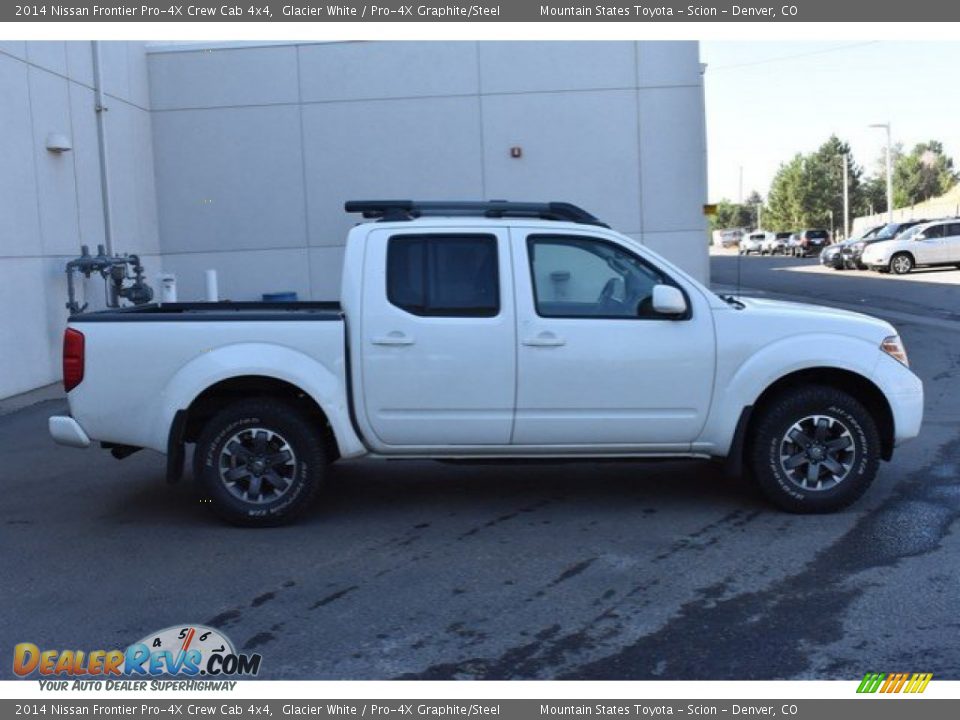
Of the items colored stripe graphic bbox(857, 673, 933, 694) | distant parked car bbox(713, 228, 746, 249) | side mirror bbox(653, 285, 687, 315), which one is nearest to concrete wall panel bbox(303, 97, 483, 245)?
distant parked car bbox(713, 228, 746, 249)

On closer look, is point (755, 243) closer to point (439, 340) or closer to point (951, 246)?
point (951, 246)

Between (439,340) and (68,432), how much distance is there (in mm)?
2432

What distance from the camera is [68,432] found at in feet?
21.6

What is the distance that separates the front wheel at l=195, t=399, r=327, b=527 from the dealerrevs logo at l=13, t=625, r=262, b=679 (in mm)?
1799

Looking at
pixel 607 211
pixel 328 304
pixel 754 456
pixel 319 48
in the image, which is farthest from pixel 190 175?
pixel 754 456

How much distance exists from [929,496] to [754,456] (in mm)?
1463

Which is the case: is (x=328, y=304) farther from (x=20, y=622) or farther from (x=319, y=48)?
(x=319, y=48)

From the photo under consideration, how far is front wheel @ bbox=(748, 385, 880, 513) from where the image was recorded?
260 inches

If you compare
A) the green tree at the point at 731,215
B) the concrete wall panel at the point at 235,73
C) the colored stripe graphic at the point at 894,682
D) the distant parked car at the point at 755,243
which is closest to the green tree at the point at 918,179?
the green tree at the point at 731,215

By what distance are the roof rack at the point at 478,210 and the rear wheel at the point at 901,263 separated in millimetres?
31095

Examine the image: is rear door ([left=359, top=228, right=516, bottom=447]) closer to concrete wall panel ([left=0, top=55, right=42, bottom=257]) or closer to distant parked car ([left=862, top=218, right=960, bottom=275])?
concrete wall panel ([left=0, top=55, right=42, bottom=257])

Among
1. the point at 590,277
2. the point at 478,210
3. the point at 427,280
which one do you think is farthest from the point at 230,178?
the point at 590,277

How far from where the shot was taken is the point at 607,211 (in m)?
17.5

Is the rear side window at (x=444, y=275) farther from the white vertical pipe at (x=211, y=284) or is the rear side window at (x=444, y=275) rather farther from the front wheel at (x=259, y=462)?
the white vertical pipe at (x=211, y=284)
